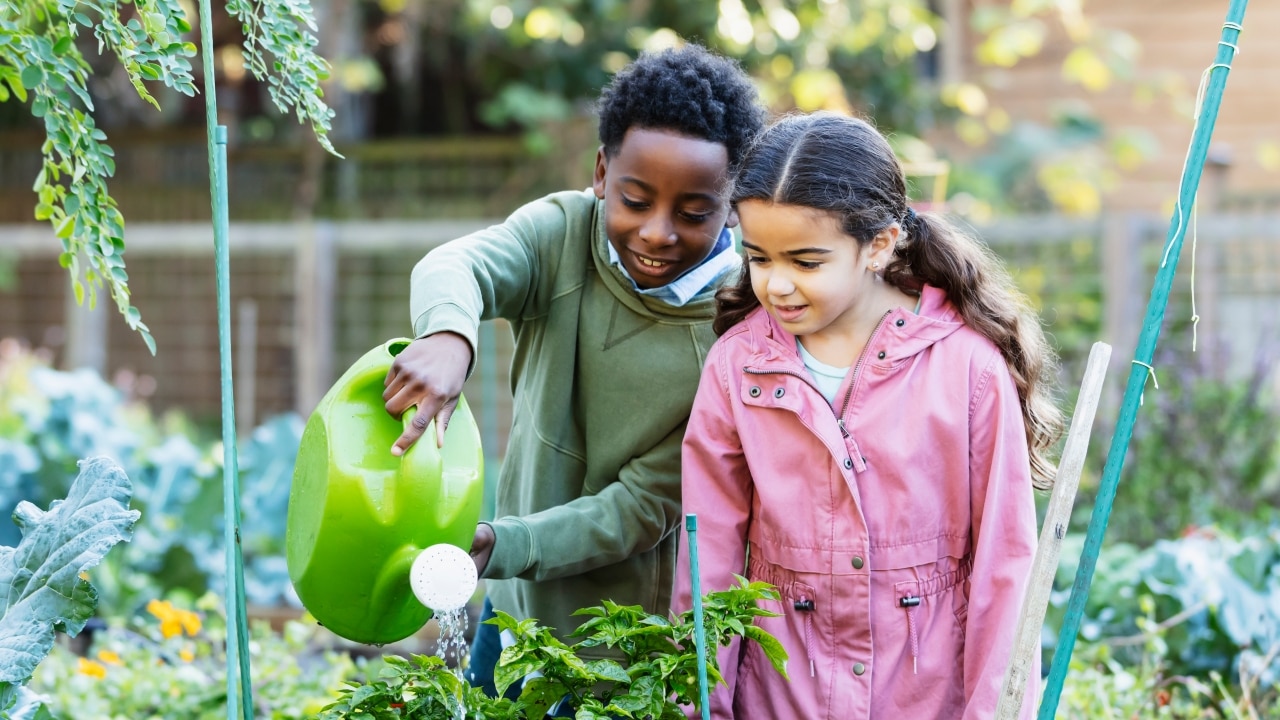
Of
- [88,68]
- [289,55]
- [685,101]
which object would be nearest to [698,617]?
[685,101]

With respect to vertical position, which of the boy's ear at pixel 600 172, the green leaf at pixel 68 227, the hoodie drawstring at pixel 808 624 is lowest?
the hoodie drawstring at pixel 808 624

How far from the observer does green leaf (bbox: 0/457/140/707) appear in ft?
5.65

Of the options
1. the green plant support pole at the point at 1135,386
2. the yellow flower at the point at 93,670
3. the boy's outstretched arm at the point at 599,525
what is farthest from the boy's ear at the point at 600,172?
the yellow flower at the point at 93,670

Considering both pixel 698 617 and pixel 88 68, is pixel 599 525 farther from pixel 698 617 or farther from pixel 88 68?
pixel 88 68

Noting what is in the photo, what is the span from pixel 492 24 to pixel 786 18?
5.74 ft

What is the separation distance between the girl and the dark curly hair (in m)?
0.13

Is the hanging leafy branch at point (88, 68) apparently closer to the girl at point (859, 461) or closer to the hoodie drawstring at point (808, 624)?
the girl at point (859, 461)

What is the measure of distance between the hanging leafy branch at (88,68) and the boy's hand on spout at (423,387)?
293 millimetres

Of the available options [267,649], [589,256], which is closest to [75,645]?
[267,649]

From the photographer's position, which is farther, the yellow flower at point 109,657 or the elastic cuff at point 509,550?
the yellow flower at point 109,657

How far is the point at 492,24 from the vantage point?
7355 millimetres

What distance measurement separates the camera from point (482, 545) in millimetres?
1798

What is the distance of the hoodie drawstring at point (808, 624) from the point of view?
1750 mm

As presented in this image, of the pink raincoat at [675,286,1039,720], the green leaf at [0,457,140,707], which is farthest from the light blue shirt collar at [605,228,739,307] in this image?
the green leaf at [0,457,140,707]
